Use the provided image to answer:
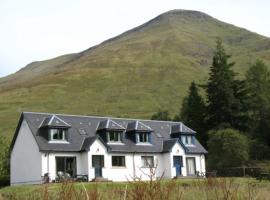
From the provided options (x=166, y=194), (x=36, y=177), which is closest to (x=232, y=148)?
(x=36, y=177)

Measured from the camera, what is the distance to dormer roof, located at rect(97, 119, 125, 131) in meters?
48.6

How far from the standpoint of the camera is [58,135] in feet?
149

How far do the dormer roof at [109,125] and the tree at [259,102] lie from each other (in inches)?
1018

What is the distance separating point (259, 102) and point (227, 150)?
18.5m

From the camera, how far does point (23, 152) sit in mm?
46281

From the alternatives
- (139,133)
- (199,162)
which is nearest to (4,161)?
(139,133)

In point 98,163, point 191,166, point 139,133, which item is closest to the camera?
point 98,163

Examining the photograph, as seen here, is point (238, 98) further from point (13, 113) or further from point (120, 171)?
point (13, 113)

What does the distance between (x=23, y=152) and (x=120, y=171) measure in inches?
368

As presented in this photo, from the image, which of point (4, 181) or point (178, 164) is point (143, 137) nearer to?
point (178, 164)

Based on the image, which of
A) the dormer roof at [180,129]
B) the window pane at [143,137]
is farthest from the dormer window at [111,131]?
the dormer roof at [180,129]

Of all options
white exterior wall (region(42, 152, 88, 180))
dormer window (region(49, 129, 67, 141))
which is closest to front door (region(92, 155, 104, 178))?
white exterior wall (region(42, 152, 88, 180))

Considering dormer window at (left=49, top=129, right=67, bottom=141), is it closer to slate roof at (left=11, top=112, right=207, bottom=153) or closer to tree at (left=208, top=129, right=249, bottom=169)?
slate roof at (left=11, top=112, right=207, bottom=153)

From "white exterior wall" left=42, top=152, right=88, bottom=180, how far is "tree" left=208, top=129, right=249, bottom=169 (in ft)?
54.6
